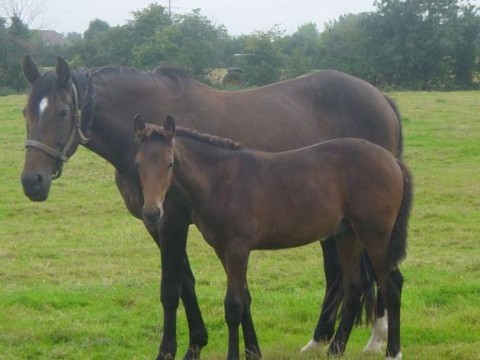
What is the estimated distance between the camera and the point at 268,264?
920cm

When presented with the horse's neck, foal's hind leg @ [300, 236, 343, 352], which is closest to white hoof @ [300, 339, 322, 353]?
foal's hind leg @ [300, 236, 343, 352]

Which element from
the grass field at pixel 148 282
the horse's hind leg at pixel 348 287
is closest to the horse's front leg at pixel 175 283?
the grass field at pixel 148 282

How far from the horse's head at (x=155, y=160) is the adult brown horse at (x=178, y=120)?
65 centimetres

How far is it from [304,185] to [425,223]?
6.60 meters

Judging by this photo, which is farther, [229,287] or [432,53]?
[432,53]

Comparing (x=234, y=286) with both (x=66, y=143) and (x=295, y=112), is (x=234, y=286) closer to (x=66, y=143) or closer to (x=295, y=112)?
(x=66, y=143)

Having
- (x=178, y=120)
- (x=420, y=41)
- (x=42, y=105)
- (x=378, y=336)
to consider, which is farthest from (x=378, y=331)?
(x=420, y=41)

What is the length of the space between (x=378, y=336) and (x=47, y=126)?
290cm

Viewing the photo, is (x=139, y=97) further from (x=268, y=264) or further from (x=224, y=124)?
(x=268, y=264)

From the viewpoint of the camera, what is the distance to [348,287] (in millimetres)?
5766

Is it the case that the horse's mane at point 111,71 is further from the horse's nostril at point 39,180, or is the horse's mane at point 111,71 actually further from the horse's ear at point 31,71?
the horse's nostril at point 39,180

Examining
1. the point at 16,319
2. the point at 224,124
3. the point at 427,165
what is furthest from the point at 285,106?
the point at 427,165

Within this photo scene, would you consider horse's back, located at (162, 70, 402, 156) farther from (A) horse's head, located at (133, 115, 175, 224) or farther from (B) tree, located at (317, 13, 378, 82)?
(B) tree, located at (317, 13, 378, 82)

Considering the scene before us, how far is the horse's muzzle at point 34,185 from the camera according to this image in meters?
5.12
